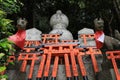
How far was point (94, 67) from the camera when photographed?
4.06 metres

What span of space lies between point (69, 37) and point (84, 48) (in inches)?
81.4

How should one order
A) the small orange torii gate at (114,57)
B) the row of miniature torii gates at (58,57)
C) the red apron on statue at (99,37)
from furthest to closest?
the red apron on statue at (99,37), the row of miniature torii gates at (58,57), the small orange torii gate at (114,57)

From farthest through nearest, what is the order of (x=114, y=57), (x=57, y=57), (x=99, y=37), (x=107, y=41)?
(x=107, y=41), (x=99, y=37), (x=57, y=57), (x=114, y=57)

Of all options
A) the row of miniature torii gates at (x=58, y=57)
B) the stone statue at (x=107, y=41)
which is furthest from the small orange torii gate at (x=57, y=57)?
the stone statue at (x=107, y=41)

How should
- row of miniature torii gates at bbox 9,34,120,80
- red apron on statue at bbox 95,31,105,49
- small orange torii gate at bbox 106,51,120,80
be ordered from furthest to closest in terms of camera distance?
red apron on statue at bbox 95,31,105,49
row of miniature torii gates at bbox 9,34,120,80
small orange torii gate at bbox 106,51,120,80

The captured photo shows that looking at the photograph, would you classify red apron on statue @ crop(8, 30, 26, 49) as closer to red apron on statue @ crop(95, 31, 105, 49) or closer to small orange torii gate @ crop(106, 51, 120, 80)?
red apron on statue @ crop(95, 31, 105, 49)

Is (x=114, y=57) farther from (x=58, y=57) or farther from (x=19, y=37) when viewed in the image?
(x=19, y=37)

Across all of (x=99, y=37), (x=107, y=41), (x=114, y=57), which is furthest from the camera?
(x=107, y=41)

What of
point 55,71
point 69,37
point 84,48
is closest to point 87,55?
point 84,48

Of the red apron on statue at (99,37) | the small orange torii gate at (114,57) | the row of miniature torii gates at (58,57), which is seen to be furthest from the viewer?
the red apron on statue at (99,37)

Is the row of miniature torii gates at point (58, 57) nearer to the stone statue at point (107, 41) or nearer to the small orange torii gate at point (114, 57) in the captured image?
the small orange torii gate at point (114, 57)

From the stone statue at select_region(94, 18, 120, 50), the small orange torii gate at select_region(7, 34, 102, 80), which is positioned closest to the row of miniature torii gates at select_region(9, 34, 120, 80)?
the small orange torii gate at select_region(7, 34, 102, 80)

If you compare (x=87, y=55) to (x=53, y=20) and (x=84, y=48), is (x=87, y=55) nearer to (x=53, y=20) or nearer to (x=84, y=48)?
(x=84, y=48)

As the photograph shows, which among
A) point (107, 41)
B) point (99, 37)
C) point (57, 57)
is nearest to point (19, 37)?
point (57, 57)
